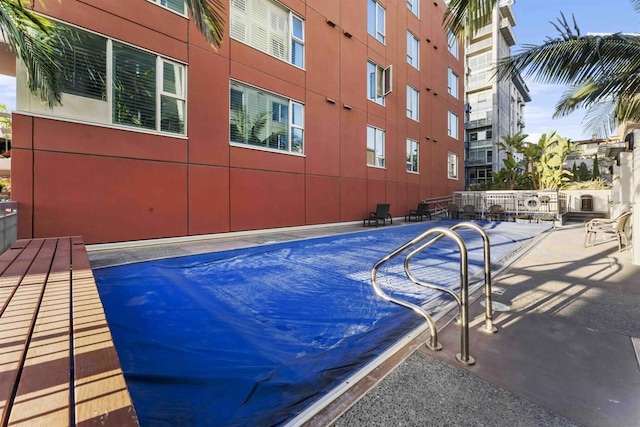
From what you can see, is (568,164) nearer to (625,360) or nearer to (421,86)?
(421,86)

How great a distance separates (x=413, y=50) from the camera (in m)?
17.9

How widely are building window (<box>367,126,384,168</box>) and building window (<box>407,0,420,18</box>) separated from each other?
27.9 ft

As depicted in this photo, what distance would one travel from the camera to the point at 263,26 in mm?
10344

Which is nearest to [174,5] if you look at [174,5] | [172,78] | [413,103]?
[174,5]

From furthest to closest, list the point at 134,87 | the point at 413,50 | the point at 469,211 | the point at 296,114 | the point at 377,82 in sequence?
the point at 413,50 → the point at 469,211 → the point at 377,82 → the point at 296,114 → the point at 134,87

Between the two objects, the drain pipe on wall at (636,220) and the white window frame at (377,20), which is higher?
the white window frame at (377,20)

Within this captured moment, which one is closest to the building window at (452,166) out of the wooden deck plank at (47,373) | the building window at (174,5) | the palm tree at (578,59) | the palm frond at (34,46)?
the palm tree at (578,59)

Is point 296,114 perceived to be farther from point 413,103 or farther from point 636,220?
point 636,220

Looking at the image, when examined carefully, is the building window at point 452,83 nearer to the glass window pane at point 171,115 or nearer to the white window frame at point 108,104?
the white window frame at point 108,104

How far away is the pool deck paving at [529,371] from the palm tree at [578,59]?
3691 mm

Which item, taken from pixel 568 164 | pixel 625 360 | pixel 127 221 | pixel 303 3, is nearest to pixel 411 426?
pixel 625 360

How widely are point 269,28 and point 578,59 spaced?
30.1ft

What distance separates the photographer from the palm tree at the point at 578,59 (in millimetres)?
4840

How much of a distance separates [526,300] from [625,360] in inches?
56.0
